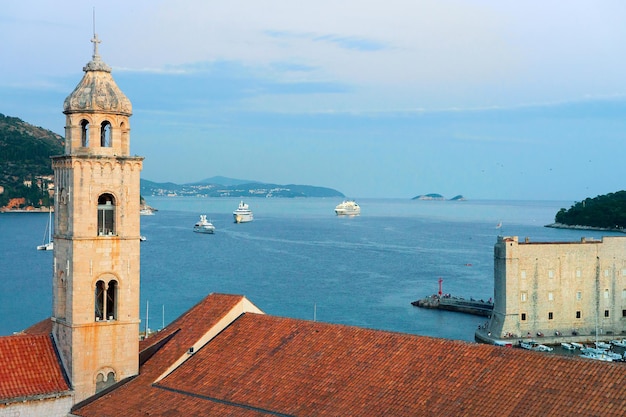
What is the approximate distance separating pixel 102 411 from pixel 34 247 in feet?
428

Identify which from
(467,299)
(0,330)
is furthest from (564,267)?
(0,330)

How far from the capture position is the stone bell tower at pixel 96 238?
26.1 metres

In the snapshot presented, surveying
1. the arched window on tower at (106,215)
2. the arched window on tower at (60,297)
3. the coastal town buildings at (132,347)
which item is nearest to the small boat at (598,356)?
the coastal town buildings at (132,347)

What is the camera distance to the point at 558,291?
71.4m

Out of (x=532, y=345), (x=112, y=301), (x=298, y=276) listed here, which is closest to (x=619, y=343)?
(x=532, y=345)

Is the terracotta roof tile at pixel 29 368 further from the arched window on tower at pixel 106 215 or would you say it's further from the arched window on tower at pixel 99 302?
the arched window on tower at pixel 106 215

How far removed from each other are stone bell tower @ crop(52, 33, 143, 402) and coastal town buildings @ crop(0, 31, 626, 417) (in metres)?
0.03

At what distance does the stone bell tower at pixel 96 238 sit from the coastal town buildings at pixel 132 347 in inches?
1.3

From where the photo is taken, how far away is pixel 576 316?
238ft

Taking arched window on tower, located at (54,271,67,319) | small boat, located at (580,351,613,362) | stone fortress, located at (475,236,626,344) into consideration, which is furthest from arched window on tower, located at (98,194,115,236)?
stone fortress, located at (475,236,626,344)

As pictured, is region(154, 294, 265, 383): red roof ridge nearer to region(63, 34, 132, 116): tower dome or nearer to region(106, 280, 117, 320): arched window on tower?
region(106, 280, 117, 320): arched window on tower

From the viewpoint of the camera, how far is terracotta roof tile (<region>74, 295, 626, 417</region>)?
19.8 meters

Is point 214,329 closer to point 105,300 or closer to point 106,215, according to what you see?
point 105,300

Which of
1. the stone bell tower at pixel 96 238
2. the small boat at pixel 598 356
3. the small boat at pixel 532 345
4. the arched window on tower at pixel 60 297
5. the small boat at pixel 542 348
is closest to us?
the stone bell tower at pixel 96 238
